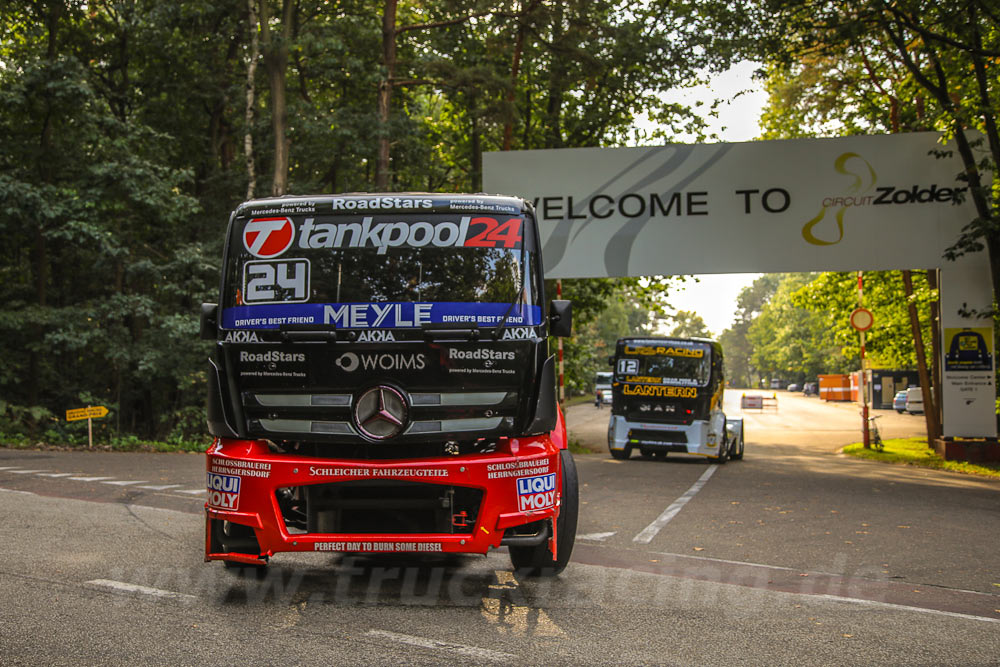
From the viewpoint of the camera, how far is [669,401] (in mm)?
23859

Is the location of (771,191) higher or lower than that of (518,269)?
higher

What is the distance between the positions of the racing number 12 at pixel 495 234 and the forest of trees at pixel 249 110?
1408 cm

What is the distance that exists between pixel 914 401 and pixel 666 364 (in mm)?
35690

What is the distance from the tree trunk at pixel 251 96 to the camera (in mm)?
23906

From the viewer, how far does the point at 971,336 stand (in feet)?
66.4

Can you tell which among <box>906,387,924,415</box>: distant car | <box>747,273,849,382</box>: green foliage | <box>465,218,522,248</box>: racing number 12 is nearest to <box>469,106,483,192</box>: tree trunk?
<box>465,218,522,248</box>: racing number 12

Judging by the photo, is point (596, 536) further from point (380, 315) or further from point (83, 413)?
point (83, 413)

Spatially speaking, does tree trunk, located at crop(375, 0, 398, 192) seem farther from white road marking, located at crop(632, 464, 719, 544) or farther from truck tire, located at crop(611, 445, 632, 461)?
white road marking, located at crop(632, 464, 719, 544)

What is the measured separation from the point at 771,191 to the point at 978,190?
146 inches

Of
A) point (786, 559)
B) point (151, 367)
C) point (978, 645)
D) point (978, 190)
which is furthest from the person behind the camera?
point (151, 367)

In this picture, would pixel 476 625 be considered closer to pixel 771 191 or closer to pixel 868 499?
pixel 868 499

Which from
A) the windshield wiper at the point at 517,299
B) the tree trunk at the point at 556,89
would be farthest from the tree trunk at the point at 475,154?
the windshield wiper at the point at 517,299

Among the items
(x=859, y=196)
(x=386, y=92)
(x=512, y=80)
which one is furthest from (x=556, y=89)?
(x=859, y=196)

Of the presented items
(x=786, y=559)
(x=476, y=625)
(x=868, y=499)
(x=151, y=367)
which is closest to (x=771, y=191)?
(x=868, y=499)
